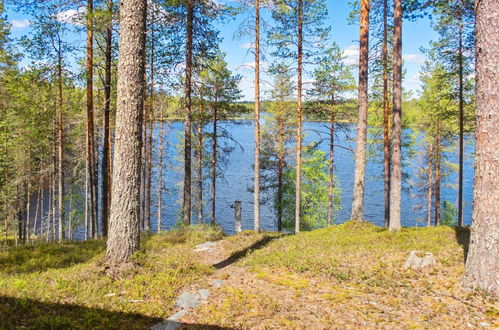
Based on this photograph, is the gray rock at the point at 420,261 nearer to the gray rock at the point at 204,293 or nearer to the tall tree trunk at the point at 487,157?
the tall tree trunk at the point at 487,157

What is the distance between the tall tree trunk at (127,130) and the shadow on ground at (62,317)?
156cm

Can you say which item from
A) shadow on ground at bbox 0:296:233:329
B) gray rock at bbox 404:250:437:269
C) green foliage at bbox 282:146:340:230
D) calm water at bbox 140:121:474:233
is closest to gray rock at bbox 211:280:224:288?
shadow on ground at bbox 0:296:233:329

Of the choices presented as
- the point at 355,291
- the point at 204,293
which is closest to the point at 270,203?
the point at 355,291

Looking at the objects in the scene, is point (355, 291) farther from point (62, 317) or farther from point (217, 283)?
point (62, 317)

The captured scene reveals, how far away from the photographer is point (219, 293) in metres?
5.68

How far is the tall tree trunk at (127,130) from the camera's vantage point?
6.12m

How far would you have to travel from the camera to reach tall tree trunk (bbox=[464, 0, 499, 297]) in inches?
202

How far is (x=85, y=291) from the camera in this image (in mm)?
5430

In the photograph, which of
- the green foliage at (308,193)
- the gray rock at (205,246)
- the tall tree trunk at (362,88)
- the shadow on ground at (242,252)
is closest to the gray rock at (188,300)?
the shadow on ground at (242,252)

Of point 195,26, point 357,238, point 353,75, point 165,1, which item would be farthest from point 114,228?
point 353,75

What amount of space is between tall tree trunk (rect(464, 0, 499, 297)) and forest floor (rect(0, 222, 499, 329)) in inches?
19.0

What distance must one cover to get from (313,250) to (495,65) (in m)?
6.04

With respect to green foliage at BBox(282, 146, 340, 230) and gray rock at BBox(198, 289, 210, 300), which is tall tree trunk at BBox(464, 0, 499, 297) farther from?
green foliage at BBox(282, 146, 340, 230)

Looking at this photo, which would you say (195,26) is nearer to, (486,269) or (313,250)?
(313,250)
